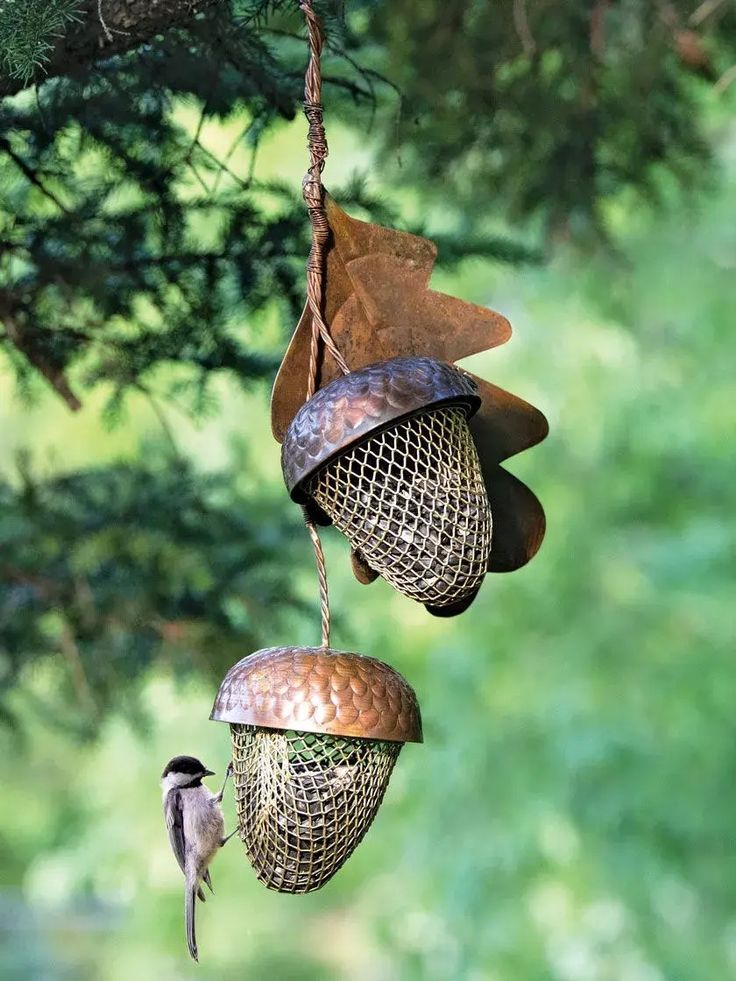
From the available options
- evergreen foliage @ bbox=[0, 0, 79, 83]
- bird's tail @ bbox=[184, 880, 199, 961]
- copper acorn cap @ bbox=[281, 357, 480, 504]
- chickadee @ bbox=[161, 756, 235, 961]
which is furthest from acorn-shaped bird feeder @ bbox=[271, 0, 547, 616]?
chickadee @ bbox=[161, 756, 235, 961]

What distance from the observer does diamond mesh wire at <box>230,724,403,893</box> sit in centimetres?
141

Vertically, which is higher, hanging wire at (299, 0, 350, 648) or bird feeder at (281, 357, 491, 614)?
hanging wire at (299, 0, 350, 648)

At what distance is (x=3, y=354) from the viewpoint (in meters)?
2.43

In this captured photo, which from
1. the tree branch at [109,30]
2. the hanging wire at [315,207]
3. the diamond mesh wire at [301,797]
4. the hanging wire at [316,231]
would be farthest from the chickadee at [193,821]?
the tree branch at [109,30]

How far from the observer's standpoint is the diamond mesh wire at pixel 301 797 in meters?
1.41

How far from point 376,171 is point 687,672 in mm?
4264

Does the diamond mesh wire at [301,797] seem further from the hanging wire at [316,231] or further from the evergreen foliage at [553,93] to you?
the evergreen foliage at [553,93]

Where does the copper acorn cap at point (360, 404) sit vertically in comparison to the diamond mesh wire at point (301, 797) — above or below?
above

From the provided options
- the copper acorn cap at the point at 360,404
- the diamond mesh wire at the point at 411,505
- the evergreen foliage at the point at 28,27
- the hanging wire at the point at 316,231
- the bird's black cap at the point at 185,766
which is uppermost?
the evergreen foliage at the point at 28,27

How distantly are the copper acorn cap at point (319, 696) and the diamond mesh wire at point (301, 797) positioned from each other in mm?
67

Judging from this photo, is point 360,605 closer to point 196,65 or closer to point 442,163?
point 442,163

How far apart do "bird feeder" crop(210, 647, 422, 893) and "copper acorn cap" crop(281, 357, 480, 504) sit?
20 centimetres

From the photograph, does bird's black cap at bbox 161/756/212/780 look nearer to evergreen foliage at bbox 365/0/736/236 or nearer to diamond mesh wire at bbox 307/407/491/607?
diamond mesh wire at bbox 307/407/491/607

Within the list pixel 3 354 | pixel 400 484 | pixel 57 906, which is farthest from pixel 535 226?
pixel 57 906
